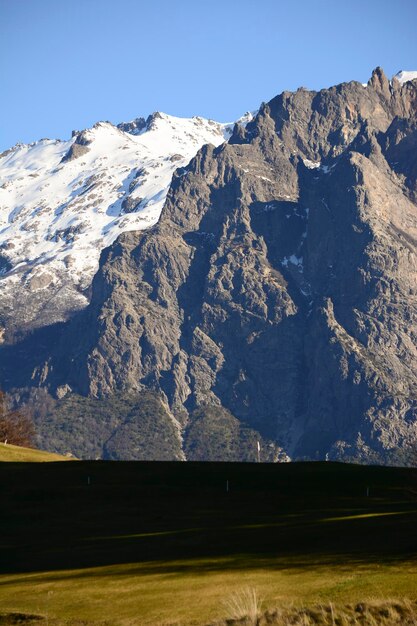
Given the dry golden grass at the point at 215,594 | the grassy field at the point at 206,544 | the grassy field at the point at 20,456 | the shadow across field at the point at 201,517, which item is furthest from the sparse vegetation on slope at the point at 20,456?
the dry golden grass at the point at 215,594

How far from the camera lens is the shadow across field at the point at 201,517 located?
187 feet

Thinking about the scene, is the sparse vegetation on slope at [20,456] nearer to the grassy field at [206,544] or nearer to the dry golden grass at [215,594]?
the grassy field at [206,544]

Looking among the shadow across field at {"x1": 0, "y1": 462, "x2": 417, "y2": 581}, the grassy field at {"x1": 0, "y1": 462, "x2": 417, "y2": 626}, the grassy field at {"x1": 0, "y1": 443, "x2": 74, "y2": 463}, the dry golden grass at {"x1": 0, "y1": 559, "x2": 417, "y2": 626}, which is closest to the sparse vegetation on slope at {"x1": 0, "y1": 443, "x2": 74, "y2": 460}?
the grassy field at {"x1": 0, "y1": 443, "x2": 74, "y2": 463}

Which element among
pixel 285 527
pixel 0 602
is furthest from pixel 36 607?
pixel 285 527

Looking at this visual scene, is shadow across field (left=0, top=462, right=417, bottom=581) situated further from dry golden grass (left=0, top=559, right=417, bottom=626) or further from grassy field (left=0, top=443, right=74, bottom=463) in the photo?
grassy field (left=0, top=443, right=74, bottom=463)

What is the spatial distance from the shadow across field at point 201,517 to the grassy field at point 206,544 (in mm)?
112

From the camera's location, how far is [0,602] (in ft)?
168

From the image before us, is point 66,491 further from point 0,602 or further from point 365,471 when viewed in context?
point 0,602

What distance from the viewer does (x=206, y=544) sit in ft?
204

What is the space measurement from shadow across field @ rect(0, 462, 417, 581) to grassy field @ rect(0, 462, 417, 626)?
0.11 m

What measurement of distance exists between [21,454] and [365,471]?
38.3 m

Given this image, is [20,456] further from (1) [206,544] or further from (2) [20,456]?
(1) [206,544]

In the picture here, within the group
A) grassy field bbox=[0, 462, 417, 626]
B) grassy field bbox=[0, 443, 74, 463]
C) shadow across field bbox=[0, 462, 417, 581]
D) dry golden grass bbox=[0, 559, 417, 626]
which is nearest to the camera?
dry golden grass bbox=[0, 559, 417, 626]

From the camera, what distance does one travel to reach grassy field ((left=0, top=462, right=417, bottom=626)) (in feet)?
157
